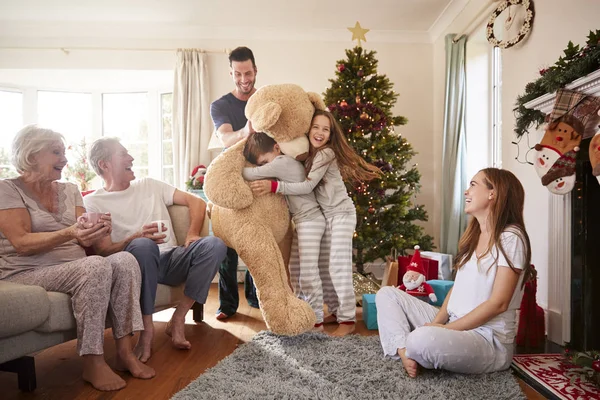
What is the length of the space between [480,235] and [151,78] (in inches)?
162

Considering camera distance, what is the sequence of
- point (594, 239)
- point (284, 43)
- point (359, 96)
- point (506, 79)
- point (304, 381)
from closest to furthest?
point (304, 381) < point (594, 239) < point (506, 79) < point (359, 96) < point (284, 43)

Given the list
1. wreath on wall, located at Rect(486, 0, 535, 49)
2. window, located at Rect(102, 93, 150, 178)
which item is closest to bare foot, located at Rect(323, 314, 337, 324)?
wreath on wall, located at Rect(486, 0, 535, 49)

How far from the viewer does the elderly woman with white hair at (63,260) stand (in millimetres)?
1807

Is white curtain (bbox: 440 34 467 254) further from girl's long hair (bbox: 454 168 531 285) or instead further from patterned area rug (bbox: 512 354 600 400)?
girl's long hair (bbox: 454 168 531 285)

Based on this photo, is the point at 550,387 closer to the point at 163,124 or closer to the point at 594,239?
the point at 594,239

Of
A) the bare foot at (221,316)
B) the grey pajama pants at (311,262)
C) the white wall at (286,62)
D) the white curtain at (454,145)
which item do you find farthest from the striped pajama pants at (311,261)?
the white wall at (286,62)

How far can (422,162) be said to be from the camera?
16.3ft

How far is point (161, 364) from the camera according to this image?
2.08 m

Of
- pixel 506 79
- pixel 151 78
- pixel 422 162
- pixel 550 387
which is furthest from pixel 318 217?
pixel 151 78

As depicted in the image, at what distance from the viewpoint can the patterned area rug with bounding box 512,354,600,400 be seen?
1.73 metres

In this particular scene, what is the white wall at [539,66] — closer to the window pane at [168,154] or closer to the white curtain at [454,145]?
the white curtain at [454,145]

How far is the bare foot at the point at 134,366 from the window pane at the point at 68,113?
3960mm

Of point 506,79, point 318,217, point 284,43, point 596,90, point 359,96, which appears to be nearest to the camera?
point 596,90

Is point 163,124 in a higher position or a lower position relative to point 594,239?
higher
